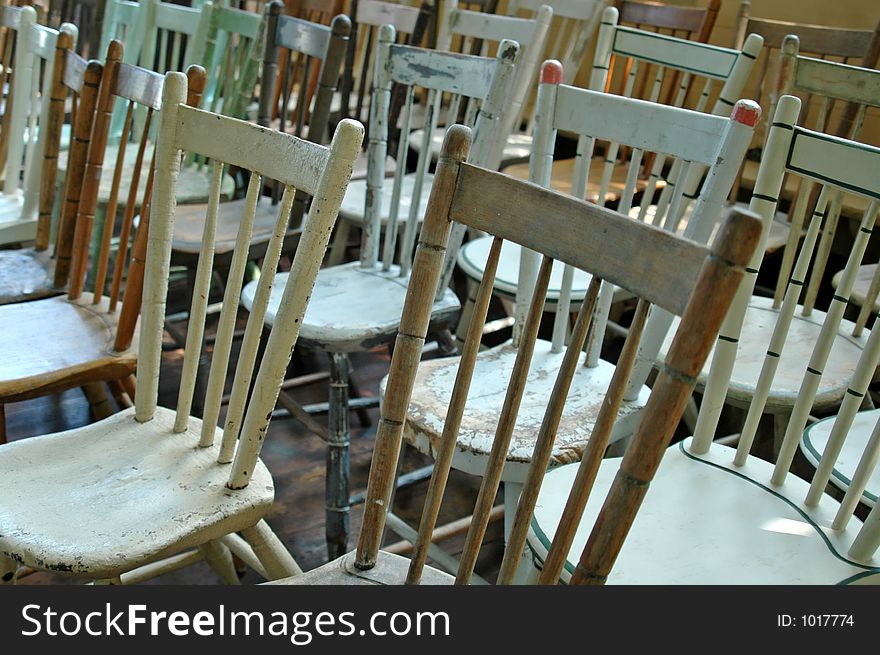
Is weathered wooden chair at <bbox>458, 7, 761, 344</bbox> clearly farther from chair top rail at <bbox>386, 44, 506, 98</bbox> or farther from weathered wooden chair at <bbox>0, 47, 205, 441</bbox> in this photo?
weathered wooden chair at <bbox>0, 47, 205, 441</bbox>

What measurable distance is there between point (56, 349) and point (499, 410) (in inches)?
29.4

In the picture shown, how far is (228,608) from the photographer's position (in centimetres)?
84

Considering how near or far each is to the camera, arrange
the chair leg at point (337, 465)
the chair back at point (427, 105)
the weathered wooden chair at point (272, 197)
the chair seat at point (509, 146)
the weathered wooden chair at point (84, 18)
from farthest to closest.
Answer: the weathered wooden chair at point (84, 18) → the chair seat at point (509, 146) → the weathered wooden chair at point (272, 197) → the chair leg at point (337, 465) → the chair back at point (427, 105)

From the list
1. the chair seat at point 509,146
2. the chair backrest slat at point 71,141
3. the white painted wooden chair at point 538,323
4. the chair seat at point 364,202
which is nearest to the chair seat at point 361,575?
the white painted wooden chair at point 538,323

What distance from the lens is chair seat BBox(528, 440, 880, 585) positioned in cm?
93

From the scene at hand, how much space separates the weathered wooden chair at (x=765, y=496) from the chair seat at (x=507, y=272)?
20.4 inches

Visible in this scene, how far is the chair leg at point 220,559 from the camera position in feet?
4.56

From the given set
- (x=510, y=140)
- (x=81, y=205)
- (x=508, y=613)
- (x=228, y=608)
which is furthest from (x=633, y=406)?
(x=510, y=140)

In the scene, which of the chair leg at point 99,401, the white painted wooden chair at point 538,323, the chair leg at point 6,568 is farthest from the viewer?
the chair leg at point 99,401

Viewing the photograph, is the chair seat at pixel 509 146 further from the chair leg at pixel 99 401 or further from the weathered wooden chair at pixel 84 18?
the chair leg at pixel 99 401

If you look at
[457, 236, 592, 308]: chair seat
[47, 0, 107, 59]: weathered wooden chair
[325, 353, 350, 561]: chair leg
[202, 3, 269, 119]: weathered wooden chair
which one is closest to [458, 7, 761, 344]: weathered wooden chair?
[457, 236, 592, 308]: chair seat

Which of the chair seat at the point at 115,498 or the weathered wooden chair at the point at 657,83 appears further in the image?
the weathered wooden chair at the point at 657,83

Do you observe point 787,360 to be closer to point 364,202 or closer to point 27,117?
point 364,202

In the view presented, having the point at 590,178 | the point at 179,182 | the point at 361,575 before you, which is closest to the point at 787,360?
the point at 361,575
